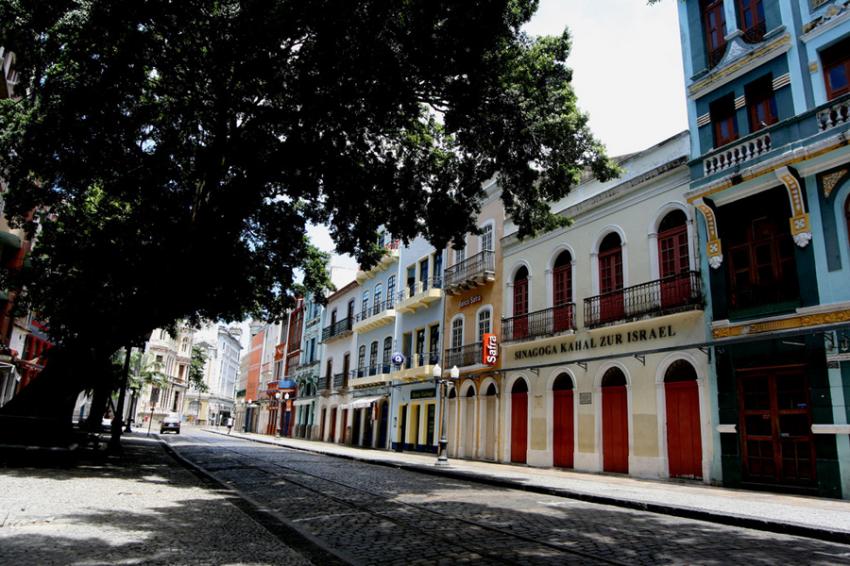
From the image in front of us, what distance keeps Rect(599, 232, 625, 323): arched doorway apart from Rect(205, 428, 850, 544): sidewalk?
15.5ft

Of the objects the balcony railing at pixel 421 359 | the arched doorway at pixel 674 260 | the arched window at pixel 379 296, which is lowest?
the balcony railing at pixel 421 359

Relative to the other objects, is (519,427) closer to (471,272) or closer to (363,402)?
(471,272)

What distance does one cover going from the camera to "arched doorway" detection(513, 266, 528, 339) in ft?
70.1

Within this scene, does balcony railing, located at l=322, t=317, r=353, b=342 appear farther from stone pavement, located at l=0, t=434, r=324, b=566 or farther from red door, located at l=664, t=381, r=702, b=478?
stone pavement, located at l=0, t=434, r=324, b=566

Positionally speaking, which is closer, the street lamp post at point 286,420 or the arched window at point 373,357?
the arched window at point 373,357

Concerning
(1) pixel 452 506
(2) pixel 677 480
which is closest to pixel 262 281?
(1) pixel 452 506

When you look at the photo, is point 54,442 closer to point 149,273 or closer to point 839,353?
point 149,273

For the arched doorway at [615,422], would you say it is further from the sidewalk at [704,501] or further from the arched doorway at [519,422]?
the arched doorway at [519,422]

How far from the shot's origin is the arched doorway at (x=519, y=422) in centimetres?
2084

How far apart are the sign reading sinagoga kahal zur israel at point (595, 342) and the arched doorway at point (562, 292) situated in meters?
0.58

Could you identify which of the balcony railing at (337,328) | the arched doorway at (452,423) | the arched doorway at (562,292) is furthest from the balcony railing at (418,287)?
the arched doorway at (562,292)

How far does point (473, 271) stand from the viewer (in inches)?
967

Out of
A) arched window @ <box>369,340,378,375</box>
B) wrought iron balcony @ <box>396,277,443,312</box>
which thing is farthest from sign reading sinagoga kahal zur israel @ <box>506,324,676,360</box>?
arched window @ <box>369,340,378,375</box>

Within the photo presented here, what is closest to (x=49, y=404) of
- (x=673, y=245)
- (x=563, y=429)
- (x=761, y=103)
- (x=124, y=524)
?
(x=124, y=524)
